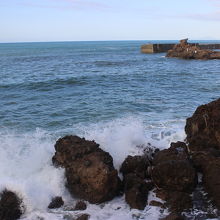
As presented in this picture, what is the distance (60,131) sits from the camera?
1511 centimetres

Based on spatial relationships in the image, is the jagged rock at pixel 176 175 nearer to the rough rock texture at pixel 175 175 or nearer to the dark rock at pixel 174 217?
the rough rock texture at pixel 175 175

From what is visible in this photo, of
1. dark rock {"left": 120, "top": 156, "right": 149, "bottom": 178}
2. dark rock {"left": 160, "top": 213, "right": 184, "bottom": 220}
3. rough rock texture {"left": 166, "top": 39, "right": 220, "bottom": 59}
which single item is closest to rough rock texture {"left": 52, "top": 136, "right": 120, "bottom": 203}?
dark rock {"left": 120, "top": 156, "right": 149, "bottom": 178}

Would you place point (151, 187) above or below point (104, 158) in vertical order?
below

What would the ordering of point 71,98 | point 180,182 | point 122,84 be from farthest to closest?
point 122,84, point 71,98, point 180,182

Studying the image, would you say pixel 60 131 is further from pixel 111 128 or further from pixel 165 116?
pixel 165 116

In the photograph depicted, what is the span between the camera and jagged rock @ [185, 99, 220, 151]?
11055 mm

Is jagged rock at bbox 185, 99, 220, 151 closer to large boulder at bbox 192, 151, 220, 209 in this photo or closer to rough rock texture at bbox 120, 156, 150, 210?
large boulder at bbox 192, 151, 220, 209

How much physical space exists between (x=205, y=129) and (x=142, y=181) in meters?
3.07

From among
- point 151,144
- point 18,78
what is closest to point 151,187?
point 151,144

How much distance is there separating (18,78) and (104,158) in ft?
75.9

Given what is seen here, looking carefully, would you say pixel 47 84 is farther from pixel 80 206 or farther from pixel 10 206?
pixel 80 206

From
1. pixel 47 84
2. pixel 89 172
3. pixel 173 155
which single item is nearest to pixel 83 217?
pixel 89 172

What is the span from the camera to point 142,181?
959cm

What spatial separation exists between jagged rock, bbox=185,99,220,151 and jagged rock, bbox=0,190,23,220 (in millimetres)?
5356
